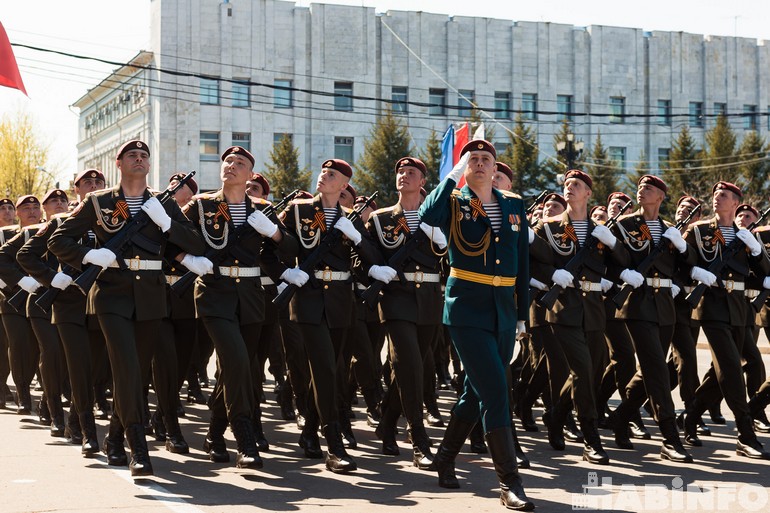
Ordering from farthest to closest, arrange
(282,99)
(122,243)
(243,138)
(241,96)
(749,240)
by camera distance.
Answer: (282,99)
(243,138)
(241,96)
(749,240)
(122,243)

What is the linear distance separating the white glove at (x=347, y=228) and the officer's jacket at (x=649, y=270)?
91.8 inches

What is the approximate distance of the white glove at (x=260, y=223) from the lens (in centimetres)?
838

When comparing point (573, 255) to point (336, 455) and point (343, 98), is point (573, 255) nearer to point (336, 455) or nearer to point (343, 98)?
point (336, 455)

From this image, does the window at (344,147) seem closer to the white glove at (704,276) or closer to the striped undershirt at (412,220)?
the white glove at (704,276)

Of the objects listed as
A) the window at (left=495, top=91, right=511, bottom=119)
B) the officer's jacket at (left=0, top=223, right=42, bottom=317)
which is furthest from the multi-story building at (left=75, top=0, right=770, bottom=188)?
the officer's jacket at (left=0, top=223, right=42, bottom=317)

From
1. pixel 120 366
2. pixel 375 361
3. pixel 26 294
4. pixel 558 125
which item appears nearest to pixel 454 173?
pixel 120 366

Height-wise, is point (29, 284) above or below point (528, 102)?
below

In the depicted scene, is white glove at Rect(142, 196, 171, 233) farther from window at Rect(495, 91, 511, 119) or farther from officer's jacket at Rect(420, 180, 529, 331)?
window at Rect(495, 91, 511, 119)

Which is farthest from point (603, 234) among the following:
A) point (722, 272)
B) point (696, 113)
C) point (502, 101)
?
point (696, 113)

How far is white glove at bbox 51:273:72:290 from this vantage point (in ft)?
30.2

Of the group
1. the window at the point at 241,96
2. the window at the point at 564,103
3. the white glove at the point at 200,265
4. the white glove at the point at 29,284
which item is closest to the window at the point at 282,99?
the window at the point at 241,96

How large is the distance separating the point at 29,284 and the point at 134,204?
2961mm

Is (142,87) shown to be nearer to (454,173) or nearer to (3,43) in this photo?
(3,43)

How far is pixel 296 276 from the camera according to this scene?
339 inches
